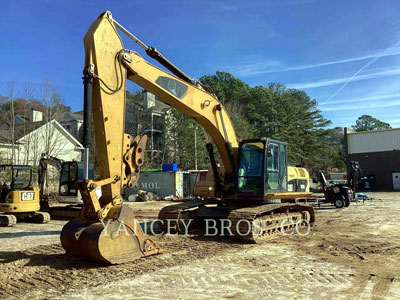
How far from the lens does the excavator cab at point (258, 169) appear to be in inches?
361

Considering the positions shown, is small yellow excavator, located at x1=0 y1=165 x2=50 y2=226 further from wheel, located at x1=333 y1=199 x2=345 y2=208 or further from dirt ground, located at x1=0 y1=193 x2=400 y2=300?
wheel, located at x1=333 y1=199 x2=345 y2=208

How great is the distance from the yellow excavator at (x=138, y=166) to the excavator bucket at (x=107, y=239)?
0.6 inches

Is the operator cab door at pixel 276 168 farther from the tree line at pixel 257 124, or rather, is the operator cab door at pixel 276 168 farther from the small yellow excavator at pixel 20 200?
the tree line at pixel 257 124

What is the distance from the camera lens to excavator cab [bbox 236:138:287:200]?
30.1 feet

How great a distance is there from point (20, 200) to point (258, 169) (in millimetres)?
9043

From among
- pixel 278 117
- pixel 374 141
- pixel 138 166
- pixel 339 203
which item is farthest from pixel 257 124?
pixel 138 166

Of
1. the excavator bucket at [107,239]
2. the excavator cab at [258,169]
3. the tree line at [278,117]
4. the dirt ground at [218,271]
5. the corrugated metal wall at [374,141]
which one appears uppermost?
the tree line at [278,117]

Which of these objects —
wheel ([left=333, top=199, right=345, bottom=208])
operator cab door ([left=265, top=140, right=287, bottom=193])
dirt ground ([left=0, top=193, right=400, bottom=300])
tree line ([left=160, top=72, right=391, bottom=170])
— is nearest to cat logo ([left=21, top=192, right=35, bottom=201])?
dirt ground ([left=0, top=193, right=400, bottom=300])

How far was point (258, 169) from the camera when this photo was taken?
9297 mm

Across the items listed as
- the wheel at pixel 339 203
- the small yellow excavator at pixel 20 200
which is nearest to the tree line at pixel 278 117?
the wheel at pixel 339 203

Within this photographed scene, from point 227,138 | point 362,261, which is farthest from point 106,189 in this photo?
point 362,261

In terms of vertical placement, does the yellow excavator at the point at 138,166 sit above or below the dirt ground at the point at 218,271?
above

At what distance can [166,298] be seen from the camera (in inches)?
180

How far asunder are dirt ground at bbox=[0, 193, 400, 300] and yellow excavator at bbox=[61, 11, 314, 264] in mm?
470
